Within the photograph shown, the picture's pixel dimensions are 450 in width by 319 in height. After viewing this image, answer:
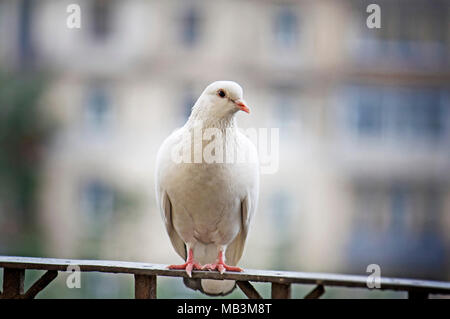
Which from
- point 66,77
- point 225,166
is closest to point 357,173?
point 66,77

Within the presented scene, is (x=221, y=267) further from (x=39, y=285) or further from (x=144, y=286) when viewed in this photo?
(x=39, y=285)

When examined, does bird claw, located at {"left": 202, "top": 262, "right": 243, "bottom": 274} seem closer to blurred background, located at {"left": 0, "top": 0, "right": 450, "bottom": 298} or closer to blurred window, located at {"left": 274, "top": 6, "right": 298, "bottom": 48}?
blurred background, located at {"left": 0, "top": 0, "right": 450, "bottom": 298}

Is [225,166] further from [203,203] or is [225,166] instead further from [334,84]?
[334,84]

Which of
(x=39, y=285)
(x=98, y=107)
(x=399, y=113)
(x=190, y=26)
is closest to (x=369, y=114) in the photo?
(x=399, y=113)

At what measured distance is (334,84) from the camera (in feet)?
17.0

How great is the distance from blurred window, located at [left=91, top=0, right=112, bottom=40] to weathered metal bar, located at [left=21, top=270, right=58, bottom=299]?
4077mm

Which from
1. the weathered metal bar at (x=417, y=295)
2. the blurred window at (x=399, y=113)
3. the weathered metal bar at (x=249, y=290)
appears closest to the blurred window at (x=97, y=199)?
the blurred window at (x=399, y=113)

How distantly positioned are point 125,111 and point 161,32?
0.78 metres

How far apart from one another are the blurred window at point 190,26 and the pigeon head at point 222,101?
3.89m

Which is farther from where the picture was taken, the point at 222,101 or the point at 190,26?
the point at 190,26

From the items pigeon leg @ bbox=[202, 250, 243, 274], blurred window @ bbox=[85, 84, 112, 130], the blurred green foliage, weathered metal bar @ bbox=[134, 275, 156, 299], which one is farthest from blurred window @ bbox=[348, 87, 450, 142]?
weathered metal bar @ bbox=[134, 275, 156, 299]

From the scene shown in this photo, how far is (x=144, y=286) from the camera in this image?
1.23 m

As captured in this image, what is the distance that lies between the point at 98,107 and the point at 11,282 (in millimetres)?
3971

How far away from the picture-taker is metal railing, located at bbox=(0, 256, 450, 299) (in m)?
1.20
